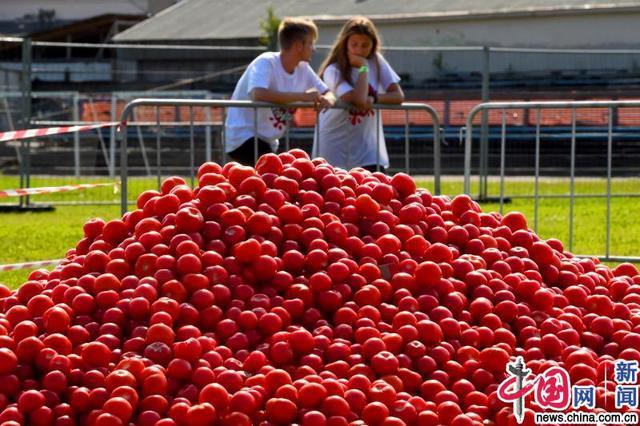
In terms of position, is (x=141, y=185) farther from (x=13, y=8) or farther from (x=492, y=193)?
(x=13, y=8)

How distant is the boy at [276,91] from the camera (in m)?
7.93

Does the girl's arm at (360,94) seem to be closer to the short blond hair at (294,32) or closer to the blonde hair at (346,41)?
the blonde hair at (346,41)

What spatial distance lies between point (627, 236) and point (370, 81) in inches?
183

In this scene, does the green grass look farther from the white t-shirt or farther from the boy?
the white t-shirt

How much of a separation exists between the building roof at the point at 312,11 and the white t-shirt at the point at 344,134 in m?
27.5

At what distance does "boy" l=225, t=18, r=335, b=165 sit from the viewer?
793 cm

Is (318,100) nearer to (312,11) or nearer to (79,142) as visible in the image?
(79,142)

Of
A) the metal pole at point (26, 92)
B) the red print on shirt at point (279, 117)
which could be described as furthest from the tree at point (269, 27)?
the red print on shirt at point (279, 117)

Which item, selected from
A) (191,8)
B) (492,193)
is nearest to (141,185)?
(492,193)

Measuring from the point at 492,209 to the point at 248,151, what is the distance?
743 centimetres

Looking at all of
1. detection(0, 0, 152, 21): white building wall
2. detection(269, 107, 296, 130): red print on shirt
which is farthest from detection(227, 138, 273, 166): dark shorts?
detection(0, 0, 152, 21): white building wall

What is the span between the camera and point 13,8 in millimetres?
59594

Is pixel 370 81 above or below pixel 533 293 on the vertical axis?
above

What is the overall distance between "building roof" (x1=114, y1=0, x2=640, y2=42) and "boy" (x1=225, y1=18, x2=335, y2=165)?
90.7 feet
